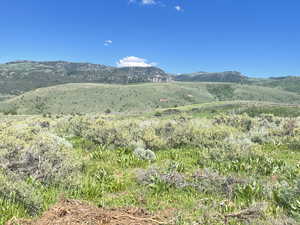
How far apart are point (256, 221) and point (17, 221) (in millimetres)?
3260

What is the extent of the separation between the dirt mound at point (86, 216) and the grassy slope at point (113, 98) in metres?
85.8

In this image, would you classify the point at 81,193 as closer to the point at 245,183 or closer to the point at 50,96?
the point at 245,183

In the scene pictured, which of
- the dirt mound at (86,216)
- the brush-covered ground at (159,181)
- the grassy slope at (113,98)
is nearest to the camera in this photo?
the dirt mound at (86,216)

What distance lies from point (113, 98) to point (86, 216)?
107 metres

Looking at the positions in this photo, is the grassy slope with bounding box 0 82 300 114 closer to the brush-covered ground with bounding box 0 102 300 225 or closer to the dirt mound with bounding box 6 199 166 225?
the brush-covered ground with bounding box 0 102 300 225

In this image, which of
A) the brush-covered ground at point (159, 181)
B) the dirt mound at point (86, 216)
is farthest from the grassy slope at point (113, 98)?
the dirt mound at point (86, 216)

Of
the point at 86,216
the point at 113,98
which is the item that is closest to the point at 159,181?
the point at 86,216

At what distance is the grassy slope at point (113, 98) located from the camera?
99.3m

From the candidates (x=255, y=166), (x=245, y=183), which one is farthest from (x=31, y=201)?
(x=255, y=166)

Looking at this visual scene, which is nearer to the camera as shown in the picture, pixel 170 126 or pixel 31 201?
pixel 31 201

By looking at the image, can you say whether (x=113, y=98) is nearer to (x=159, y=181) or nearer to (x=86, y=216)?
(x=159, y=181)

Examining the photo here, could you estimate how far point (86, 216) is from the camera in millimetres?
4004

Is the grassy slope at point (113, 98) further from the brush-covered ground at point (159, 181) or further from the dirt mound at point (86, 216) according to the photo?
the dirt mound at point (86, 216)

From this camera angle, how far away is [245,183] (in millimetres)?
6008
